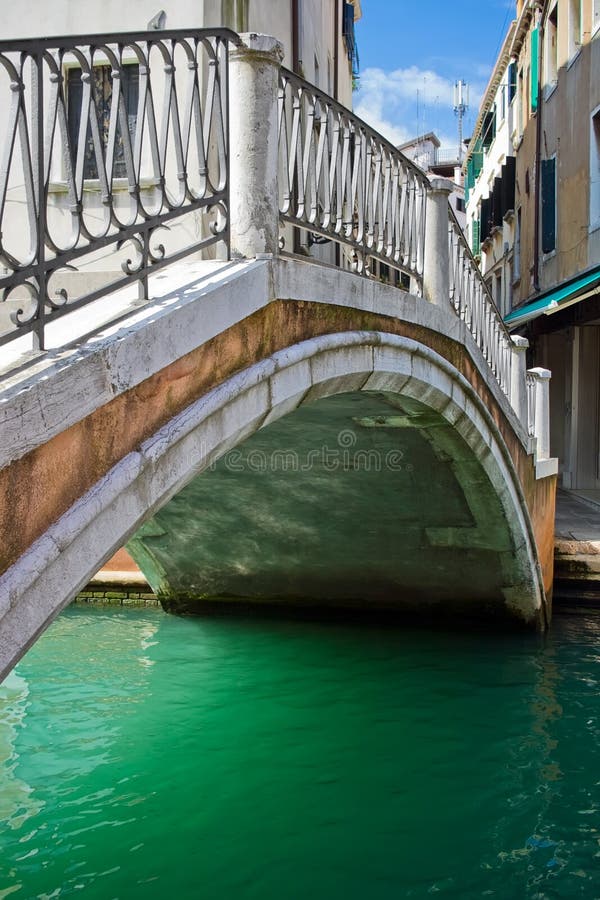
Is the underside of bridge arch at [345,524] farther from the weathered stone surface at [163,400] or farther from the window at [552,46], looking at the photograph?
the window at [552,46]

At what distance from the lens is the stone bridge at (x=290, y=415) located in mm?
2102

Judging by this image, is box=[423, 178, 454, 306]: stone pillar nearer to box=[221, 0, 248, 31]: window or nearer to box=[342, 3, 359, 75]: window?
box=[221, 0, 248, 31]: window

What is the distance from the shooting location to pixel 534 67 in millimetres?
14062

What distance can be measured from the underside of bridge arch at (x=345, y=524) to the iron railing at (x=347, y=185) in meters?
0.99

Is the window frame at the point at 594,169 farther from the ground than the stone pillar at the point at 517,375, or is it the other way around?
the window frame at the point at 594,169

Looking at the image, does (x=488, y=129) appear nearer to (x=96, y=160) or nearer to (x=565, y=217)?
(x=565, y=217)

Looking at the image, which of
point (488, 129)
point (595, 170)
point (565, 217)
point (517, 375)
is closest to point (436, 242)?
point (517, 375)

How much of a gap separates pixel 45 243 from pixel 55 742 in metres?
4.23

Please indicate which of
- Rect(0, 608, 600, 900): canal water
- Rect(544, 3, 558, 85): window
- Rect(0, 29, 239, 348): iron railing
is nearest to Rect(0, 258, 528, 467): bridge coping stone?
Rect(0, 29, 239, 348): iron railing

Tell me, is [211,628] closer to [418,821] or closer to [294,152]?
[418,821]

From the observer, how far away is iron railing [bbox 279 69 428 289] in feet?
11.4

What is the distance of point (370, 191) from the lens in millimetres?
4273

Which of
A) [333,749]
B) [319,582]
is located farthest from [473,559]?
[333,749]

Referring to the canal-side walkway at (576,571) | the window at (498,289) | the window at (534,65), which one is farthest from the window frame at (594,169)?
the window at (498,289)
